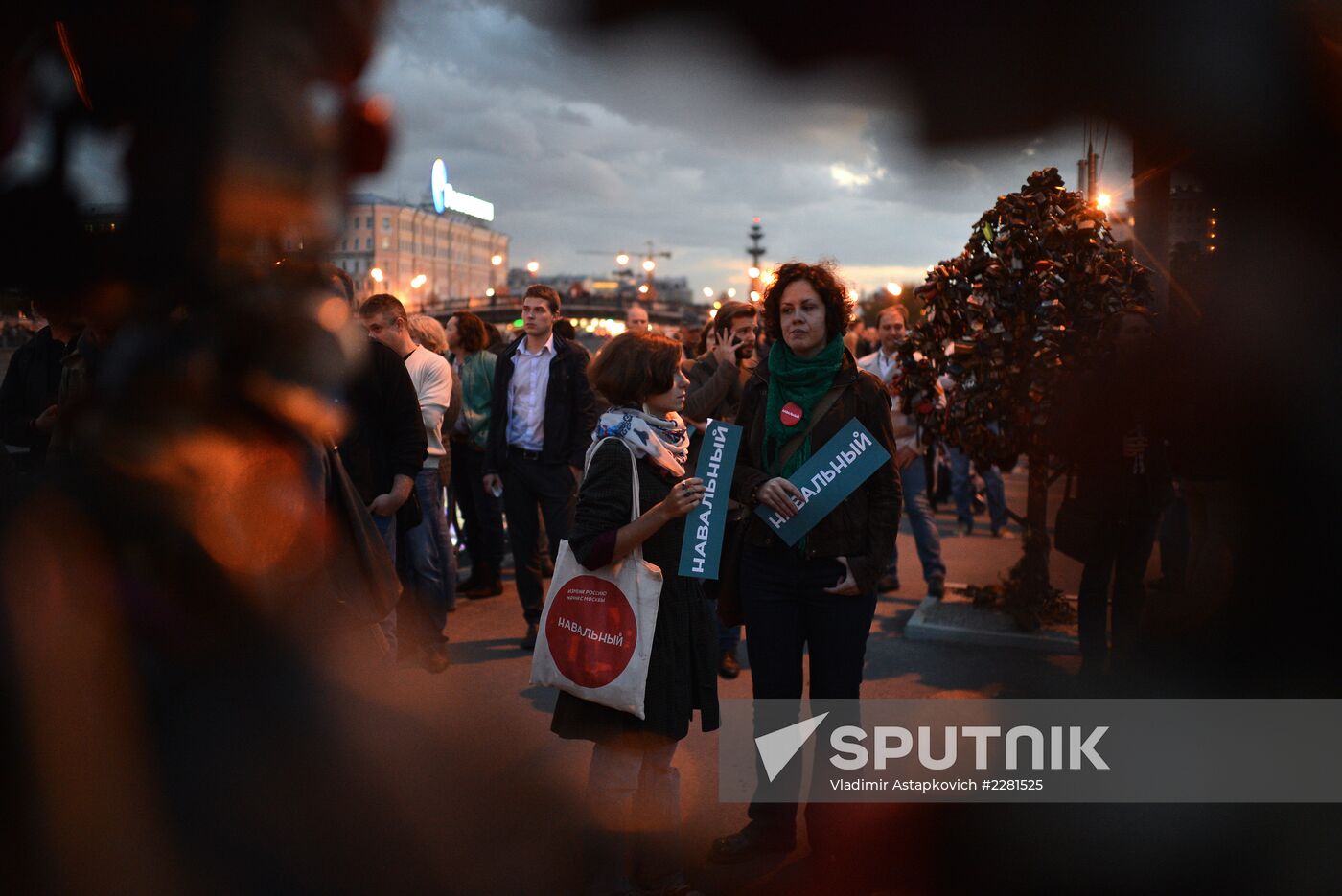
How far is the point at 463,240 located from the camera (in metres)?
1.43

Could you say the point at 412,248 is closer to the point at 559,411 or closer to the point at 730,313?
the point at 730,313

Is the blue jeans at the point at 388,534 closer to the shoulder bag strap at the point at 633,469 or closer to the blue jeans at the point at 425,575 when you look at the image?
the blue jeans at the point at 425,575

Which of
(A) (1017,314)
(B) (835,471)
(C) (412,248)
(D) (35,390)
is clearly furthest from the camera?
(A) (1017,314)

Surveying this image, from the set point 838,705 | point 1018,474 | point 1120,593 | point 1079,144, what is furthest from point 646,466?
point 1018,474

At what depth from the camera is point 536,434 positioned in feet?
14.9

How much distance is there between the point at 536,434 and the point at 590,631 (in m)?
2.50

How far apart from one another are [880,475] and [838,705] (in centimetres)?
62

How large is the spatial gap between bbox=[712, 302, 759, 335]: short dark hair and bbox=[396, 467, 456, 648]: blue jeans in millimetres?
1488

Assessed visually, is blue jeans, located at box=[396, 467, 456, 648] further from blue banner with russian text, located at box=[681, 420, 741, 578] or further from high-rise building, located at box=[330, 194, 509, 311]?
high-rise building, located at box=[330, 194, 509, 311]

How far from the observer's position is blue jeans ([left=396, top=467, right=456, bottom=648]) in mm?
4035

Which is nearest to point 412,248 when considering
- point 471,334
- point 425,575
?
point 425,575

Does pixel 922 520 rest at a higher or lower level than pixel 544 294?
lower

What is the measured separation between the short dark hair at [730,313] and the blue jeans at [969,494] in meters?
3.89

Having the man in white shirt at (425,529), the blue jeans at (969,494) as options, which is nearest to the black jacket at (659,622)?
the man in white shirt at (425,529)
